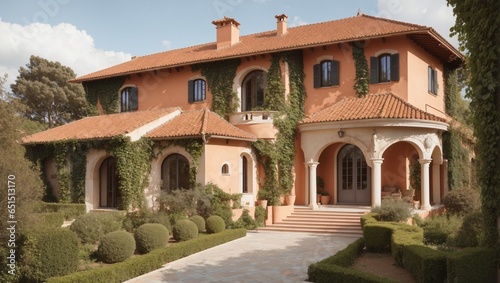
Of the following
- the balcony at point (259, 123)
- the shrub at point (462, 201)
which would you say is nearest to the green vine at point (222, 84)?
the balcony at point (259, 123)

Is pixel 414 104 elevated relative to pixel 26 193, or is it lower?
elevated

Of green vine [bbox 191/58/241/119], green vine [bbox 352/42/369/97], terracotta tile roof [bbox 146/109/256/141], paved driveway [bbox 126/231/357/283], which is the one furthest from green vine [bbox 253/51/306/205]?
paved driveway [bbox 126/231/357/283]

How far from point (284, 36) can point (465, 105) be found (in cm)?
2026

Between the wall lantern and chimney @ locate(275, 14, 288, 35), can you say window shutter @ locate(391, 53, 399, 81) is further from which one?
chimney @ locate(275, 14, 288, 35)

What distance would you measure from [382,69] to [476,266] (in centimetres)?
1494

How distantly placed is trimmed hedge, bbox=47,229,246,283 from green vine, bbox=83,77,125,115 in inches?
636

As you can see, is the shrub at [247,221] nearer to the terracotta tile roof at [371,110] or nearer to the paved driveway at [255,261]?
the paved driveway at [255,261]

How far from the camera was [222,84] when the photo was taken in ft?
80.2

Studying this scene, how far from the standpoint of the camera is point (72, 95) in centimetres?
5181

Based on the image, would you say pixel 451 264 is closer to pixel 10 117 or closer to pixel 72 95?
pixel 10 117

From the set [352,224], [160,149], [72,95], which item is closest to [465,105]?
[352,224]

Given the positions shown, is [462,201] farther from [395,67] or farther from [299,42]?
[299,42]

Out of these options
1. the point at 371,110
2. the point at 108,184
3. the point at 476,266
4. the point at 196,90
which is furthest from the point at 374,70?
the point at 108,184

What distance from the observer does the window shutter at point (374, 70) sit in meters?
21.4
